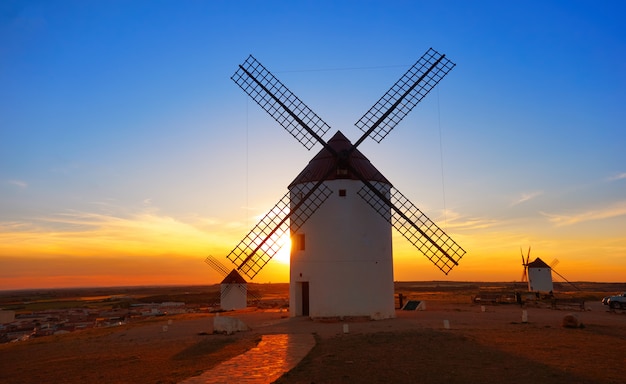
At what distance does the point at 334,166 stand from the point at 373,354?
12987mm

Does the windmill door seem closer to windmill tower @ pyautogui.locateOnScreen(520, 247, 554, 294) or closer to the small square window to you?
the small square window

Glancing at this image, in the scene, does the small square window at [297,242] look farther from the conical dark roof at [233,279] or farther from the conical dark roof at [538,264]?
the conical dark roof at [538,264]

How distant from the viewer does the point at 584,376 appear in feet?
34.7

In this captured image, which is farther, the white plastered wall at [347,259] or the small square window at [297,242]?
the small square window at [297,242]

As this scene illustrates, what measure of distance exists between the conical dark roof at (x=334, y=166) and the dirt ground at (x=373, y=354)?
821cm

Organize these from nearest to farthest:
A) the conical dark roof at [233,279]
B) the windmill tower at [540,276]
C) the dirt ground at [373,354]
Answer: the dirt ground at [373,354] → the conical dark roof at [233,279] → the windmill tower at [540,276]

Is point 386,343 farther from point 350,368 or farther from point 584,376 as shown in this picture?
point 584,376

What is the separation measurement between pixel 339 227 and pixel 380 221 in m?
2.55

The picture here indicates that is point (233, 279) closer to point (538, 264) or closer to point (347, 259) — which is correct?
point (347, 259)

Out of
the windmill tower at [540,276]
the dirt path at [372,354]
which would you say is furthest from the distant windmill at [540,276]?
the dirt path at [372,354]

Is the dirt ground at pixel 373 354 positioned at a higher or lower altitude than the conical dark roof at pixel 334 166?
lower

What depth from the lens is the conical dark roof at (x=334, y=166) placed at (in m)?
24.6

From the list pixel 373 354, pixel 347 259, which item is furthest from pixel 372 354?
pixel 347 259

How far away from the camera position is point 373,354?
13320 mm
